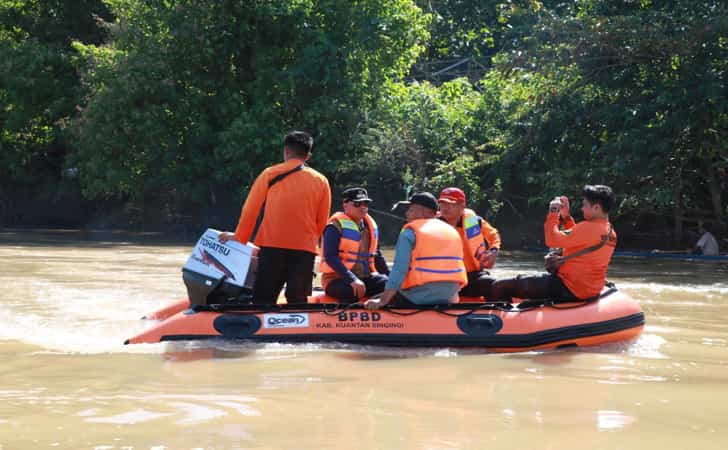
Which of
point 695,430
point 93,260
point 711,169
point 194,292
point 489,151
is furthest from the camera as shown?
point 489,151

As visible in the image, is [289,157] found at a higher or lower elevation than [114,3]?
lower

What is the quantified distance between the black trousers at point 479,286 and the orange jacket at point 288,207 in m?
1.48

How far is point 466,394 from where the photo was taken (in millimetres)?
5500

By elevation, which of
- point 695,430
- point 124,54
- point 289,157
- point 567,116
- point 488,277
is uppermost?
point 124,54

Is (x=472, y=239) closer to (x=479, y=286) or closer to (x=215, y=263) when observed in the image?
(x=479, y=286)

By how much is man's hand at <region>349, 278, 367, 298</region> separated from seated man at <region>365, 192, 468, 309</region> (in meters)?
0.29

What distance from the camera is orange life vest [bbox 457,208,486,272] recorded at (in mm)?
7656

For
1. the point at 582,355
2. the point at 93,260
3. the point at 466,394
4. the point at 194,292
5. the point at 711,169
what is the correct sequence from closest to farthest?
the point at 466,394 → the point at 582,355 → the point at 194,292 → the point at 93,260 → the point at 711,169

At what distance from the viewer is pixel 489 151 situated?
21516 millimetres

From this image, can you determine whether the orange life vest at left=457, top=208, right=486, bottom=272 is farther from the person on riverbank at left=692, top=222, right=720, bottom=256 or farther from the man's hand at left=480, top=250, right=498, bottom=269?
the person on riverbank at left=692, top=222, right=720, bottom=256

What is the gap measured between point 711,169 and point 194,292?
12647 millimetres

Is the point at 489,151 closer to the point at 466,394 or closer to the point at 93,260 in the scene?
the point at 93,260

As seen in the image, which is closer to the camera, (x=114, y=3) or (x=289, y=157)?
(x=289, y=157)

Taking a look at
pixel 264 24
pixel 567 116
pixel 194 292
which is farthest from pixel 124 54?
pixel 194 292
